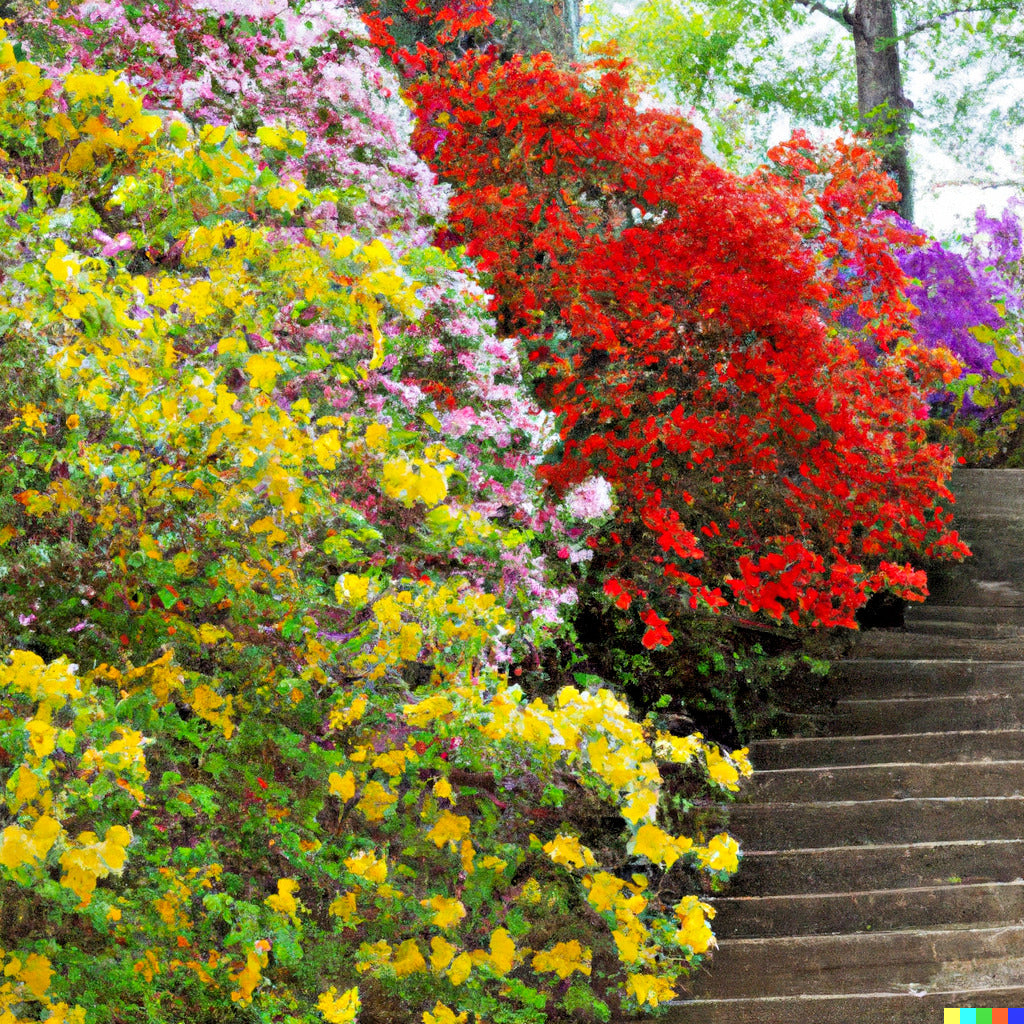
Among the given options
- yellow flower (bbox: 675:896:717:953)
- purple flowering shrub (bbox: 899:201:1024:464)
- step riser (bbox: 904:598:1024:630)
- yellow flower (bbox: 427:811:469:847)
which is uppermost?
purple flowering shrub (bbox: 899:201:1024:464)

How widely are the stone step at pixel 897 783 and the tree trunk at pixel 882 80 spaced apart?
838 cm

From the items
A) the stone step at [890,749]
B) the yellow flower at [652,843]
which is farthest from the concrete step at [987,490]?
the yellow flower at [652,843]

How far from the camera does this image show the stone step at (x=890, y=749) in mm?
4648

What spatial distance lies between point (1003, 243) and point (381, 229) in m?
6.42

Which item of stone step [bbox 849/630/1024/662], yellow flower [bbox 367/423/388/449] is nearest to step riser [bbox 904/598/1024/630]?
stone step [bbox 849/630/1024/662]

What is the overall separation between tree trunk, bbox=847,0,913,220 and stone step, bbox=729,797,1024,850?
8629 mm

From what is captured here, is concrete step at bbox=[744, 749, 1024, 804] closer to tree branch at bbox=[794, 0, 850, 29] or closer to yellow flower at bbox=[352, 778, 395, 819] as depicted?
yellow flower at bbox=[352, 778, 395, 819]

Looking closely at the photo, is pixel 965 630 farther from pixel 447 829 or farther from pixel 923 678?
pixel 447 829

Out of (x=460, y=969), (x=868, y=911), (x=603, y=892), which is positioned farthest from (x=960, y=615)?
(x=460, y=969)

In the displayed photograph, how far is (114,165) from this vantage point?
274 cm

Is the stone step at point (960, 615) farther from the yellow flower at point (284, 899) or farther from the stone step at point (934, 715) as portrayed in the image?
the yellow flower at point (284, 899)

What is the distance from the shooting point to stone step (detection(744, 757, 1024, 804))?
173 inches

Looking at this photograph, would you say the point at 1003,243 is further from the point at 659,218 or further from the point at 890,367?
the point at 659,218

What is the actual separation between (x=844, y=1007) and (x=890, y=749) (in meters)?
1.60
